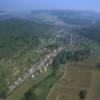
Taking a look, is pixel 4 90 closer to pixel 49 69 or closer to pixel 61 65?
pixel 49 69

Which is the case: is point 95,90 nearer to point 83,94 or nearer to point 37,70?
A: point 83,94

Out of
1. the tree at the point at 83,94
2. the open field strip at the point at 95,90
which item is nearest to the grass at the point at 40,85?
the tree at the point at 83,94

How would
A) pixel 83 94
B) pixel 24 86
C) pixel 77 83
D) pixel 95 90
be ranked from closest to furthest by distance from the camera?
pixel 83 94, pixel 95 90, pixel 24 86, pixel 77 83

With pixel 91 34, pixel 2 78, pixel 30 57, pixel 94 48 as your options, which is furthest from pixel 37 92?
pixel 91 34

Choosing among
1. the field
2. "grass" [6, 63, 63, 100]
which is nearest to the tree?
the field

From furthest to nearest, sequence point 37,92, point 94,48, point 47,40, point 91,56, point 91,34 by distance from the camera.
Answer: point 91,34 → point 47,40 → point 94,48 → point 91,56 → point 37,92

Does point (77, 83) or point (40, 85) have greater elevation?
point (40, 85)

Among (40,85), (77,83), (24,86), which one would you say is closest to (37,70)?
(24,86)

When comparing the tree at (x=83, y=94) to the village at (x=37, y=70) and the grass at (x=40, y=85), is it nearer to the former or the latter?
the grass at (x=40, y=85)
